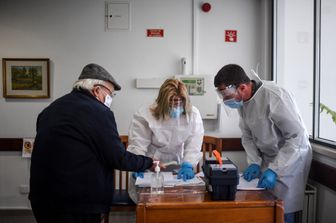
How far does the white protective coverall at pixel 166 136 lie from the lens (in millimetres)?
2023

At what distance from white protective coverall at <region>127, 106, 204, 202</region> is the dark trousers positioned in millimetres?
652

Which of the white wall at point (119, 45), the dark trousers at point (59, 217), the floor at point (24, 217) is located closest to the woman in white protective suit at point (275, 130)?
the dark trousers at point (59, 217)

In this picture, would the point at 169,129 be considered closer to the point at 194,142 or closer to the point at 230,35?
the point at 194,142

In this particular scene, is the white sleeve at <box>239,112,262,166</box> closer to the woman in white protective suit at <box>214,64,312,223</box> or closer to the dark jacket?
the woman in white protective suit at <box>214,64,312,223</box>

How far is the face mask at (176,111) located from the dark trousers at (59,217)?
834 mm

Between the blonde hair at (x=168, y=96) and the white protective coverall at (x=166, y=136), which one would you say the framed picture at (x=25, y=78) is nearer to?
the white protective coverall at (x=166, y=136)

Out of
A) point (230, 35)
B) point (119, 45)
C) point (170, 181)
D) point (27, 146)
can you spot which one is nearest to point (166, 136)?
point (170, 181)

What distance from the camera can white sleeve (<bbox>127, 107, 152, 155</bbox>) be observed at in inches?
79.7

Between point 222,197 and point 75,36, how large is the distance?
2154 mm

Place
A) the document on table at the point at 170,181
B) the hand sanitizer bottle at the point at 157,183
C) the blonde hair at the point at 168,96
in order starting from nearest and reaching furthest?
the hand sanitizer bottle at the point at 157,183
the document on table at the point at 170,181
the blonde hair at the point at 168,96

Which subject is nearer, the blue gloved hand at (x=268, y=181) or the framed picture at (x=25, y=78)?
the blue gloved hand at (x=268, y=181)

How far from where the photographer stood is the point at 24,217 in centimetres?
288

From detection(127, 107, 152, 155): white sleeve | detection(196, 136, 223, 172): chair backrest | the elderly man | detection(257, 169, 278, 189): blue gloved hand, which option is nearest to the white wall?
detection(196, 136, 223, 172): chair backrest

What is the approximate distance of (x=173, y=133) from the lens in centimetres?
204
